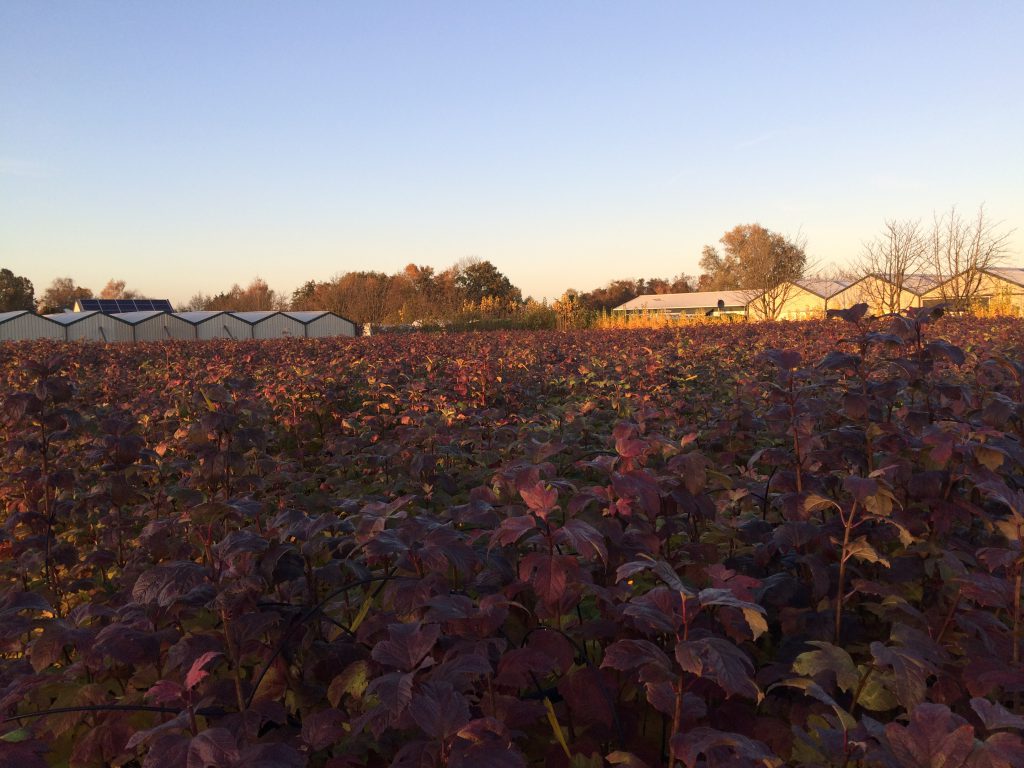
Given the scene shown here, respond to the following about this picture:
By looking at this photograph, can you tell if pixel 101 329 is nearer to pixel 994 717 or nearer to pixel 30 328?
pixel 30 328

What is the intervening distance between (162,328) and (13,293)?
136ft

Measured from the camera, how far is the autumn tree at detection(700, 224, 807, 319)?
5011 cm

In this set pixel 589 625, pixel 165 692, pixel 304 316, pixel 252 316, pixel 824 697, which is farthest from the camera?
pixel 304 316

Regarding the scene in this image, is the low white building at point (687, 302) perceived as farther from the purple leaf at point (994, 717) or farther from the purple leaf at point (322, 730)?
the purple leaf at point (994, 717)

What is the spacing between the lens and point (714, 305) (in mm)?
72062

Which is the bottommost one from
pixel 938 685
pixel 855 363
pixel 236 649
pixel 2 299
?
pixel 938 685

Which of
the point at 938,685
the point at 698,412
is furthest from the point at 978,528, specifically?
the point at 698,412

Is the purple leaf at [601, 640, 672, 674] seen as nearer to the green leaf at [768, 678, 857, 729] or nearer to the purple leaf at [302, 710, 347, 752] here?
the green leaf at [768, 678, 857, 729]

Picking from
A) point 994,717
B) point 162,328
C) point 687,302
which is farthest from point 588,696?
point 687,302

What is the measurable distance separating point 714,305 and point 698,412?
227 ft

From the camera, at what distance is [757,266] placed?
197 feet

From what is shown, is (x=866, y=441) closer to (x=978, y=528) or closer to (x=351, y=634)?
(x=978, y=528)

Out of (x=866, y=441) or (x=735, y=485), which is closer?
(x=866, y=441)

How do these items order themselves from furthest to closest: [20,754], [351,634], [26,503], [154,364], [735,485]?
[154,364], [26,503], [735,485], [351,634], [20,754]
